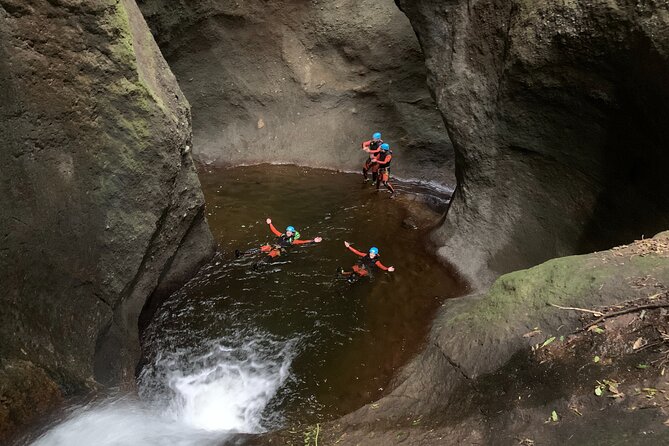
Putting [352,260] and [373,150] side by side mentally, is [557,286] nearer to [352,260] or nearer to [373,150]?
[352,260]

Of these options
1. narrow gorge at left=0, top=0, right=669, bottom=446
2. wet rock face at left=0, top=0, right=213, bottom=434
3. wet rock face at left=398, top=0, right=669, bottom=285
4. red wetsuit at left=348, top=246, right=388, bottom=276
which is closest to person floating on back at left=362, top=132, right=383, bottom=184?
narrow gorge at left=0, top=0, right=669, bottom=446

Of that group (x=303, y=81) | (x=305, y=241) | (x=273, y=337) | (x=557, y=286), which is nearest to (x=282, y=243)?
(x=305, y=241)

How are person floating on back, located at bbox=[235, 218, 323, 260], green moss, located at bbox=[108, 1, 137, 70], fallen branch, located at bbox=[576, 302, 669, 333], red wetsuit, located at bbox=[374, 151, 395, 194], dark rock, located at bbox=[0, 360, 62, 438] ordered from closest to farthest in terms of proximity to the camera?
fallen branch, located at bbox=[576, 302, 669, 333], dark rock, located at bbox=[0, 360, 62, 438], green moss, located at bbox=[108, 1, 137, 70], person floating on back, located at bbox=[235, 218, 323, 260], red wetsuit, located at bbox=[374, 151, 395, 194]

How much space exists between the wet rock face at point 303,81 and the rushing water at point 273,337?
111 inches

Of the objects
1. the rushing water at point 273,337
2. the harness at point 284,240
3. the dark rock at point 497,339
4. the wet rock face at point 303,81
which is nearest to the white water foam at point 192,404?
the rushing water at point 273,337

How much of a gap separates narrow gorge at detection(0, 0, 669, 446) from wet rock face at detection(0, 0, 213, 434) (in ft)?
0.07

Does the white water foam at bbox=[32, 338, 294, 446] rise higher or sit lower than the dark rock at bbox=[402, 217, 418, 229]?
higher

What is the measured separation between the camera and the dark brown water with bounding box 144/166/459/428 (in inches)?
226

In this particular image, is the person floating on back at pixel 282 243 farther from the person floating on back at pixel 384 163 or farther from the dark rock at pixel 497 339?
the dark rock at pixel 497 339

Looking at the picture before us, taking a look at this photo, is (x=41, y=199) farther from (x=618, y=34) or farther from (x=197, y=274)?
(x=618, y=34)

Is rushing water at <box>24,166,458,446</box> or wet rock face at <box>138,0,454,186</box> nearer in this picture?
rushing water at <box>24,166,458,446</box>

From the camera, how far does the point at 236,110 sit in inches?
470

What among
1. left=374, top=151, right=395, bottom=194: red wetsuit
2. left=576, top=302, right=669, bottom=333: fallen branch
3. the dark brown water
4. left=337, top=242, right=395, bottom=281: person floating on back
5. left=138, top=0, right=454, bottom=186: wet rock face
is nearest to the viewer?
left=576, top=302, right=669, bottom=333: fallen branch

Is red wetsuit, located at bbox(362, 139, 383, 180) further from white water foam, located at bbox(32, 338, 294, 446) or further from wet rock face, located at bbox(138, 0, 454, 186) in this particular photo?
white water foam, located at bbox(32, 338, 294, 446)
